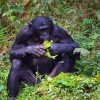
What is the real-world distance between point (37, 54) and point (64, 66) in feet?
1.44

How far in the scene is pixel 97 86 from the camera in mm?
5949

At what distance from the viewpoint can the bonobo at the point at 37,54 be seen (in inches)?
257

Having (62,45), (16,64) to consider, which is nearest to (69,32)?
(62,45)

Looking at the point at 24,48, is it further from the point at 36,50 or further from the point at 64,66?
the point at 64,66

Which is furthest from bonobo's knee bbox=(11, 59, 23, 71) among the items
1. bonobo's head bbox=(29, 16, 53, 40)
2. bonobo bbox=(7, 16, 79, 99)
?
bonobo's head bbox=(29, 16, 53, 40)

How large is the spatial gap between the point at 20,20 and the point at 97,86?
329 cm

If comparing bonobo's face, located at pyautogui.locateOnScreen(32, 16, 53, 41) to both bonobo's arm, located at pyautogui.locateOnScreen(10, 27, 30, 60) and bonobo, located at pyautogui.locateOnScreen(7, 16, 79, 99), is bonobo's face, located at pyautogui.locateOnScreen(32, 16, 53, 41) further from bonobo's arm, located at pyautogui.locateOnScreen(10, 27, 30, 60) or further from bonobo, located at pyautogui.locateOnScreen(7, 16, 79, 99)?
bonobo's arm, located at pyautogui.locateOnScreen(10, 27, 30, 60)

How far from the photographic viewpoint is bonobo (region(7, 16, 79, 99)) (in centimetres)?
653

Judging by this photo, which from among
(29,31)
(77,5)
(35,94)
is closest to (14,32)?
(77,5)

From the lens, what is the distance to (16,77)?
21.4ft

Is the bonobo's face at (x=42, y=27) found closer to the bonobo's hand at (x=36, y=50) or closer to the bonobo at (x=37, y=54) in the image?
the bonobo at (x=37, y=54)

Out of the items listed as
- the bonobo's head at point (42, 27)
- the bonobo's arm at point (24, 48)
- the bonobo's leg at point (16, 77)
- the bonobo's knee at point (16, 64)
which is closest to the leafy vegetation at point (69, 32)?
the bonobo's leg at point (16, 77)

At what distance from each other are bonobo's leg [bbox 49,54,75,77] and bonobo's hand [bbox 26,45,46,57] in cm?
34

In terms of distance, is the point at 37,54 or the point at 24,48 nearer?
the point at 37,54
